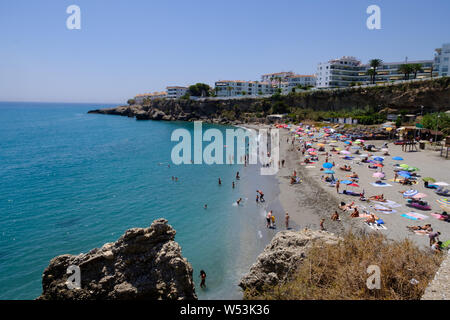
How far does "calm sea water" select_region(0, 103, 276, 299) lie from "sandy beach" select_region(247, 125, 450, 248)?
9.63ft

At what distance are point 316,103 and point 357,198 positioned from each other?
213 ft

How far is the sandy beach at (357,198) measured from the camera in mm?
17719

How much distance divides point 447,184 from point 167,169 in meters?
30.5

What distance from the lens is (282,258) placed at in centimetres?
1120

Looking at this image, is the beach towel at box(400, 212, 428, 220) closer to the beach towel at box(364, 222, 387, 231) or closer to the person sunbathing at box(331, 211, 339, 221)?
the beach towel at box(364, 222, 387, 231)

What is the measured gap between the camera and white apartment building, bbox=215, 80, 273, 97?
12669 cm

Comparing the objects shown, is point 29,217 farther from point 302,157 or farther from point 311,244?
point 302,157

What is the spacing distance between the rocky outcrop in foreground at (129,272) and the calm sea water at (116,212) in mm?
4012

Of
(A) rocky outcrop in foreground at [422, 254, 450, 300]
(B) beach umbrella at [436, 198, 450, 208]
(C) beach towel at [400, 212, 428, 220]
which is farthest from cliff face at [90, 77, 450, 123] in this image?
(A) rocky outcrop in foreground at [422, 254, 450, 300]

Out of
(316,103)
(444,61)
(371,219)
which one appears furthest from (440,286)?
(444,61)

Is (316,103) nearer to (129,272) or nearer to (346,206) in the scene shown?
(346,206)
